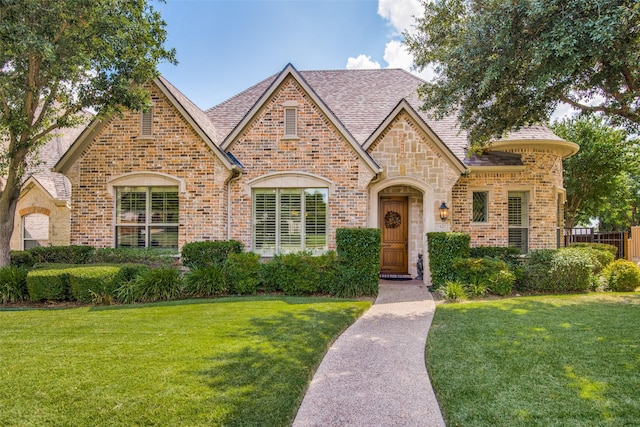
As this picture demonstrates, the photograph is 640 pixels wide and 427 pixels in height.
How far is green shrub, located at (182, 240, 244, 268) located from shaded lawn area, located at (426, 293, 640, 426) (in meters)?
5.90

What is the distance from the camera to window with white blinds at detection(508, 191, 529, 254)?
1244 cm

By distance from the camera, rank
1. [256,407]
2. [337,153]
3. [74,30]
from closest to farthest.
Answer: [256,407]
[74,30]
[337,153]

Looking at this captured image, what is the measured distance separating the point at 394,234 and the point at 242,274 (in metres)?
5.69

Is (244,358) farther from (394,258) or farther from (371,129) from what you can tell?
(371,129)

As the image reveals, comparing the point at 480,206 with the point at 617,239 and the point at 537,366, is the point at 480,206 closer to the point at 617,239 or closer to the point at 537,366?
the point at 537,366

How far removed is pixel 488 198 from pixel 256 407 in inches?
438

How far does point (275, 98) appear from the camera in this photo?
1118 centimetres

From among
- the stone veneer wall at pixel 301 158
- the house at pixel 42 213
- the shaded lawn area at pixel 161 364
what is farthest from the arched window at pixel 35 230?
the stone veneer wall at pixel 301 158

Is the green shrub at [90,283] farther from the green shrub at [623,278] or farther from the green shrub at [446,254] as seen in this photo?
the green shrub at [623,278]

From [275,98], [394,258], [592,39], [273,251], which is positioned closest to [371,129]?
[275,98]

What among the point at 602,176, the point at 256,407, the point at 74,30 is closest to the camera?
the point at 256,407

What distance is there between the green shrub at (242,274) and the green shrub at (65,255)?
4307mm

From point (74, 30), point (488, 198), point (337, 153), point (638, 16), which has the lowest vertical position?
point (488, 198)

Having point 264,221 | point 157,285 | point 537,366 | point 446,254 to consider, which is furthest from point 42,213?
point 537,366
